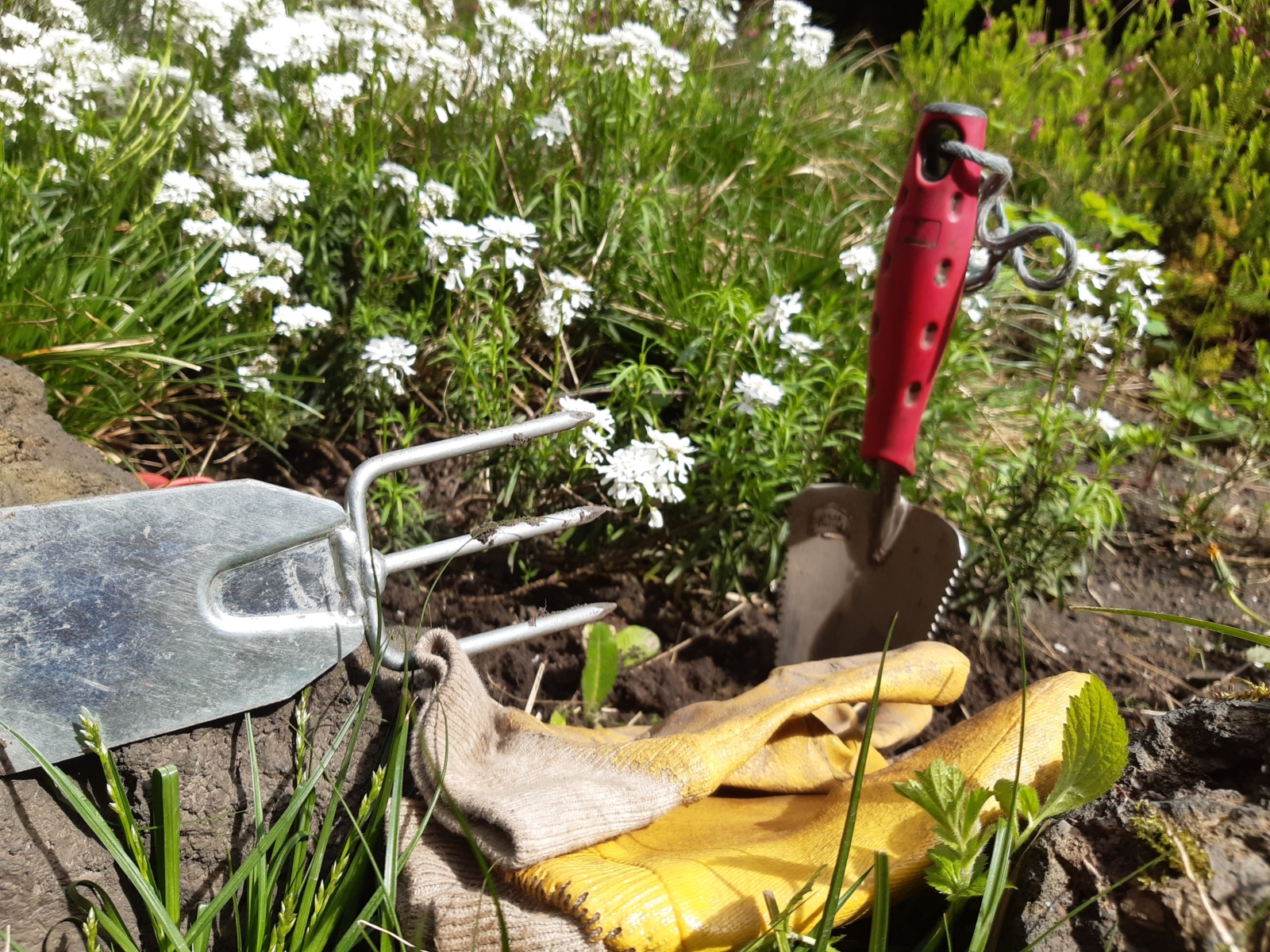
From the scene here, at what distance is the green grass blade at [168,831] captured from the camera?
1117mm

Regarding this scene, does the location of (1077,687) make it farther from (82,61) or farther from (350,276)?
(82,61)

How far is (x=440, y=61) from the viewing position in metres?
2.57

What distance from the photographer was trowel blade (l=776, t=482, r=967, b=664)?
195cm

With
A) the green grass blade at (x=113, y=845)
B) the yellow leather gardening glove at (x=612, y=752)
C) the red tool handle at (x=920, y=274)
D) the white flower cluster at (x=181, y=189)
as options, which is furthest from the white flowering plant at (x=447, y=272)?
the green grass blade at (x=113, y=845)

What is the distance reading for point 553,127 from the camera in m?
2.52

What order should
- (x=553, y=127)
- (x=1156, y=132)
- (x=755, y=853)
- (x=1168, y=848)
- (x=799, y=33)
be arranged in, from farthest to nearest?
1. (x=1156, y=132)
2. (x=799, y=33)
3. (x=553, y=127)
4. (x=755, y=853)
5. (x=1168, y=848)

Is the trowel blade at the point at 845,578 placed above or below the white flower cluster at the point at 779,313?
below

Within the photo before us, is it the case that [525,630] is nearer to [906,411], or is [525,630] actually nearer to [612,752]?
[612,752]

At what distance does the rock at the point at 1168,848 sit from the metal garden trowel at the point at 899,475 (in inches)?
26.9

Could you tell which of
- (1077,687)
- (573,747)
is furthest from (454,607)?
(1077,687)

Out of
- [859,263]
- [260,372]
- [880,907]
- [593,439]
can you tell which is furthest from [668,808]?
[859,263]

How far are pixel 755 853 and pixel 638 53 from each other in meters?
2.29

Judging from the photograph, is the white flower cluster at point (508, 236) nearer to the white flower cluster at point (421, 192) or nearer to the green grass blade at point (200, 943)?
the white flower cluster at point (421, 192)

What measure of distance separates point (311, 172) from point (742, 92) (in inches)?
85.0
